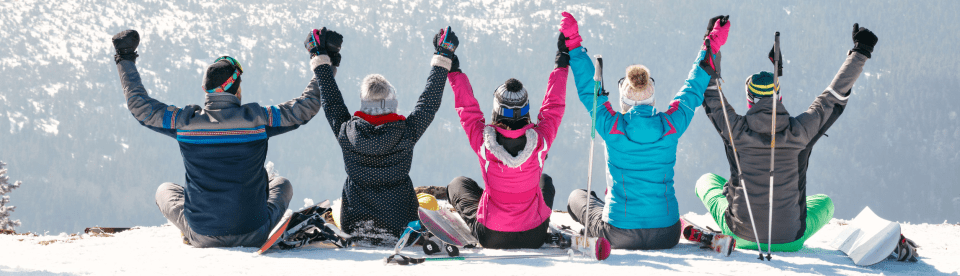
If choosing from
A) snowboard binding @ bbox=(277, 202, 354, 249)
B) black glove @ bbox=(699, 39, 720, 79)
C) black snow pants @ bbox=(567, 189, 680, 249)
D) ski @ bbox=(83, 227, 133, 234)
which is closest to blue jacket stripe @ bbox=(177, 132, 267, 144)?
snowboard binding @ bbox=(277, 202, 354, 249)

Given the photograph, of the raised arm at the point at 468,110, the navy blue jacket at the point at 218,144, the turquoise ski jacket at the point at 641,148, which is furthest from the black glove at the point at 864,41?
the navy blue jacket at the point at 218,144

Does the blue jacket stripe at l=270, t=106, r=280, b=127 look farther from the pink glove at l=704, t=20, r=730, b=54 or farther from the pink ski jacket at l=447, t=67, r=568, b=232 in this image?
the pink glove at l=704, t=20, r=730, b=54

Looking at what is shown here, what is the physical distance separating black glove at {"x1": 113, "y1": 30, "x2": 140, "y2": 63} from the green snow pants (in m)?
4.55

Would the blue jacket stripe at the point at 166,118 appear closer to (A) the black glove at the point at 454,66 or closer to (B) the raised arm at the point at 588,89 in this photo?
(A) the black glove at the point at 454,66

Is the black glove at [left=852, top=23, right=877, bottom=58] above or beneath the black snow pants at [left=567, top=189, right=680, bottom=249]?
above

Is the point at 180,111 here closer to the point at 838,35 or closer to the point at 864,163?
the point at 864,163

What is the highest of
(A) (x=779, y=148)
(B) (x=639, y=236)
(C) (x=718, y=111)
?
(C) (x=718, y=111)

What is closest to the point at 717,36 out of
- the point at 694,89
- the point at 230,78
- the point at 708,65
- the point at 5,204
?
the point at 708,65

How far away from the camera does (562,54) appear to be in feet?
16.5

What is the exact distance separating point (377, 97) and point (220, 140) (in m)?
1.15

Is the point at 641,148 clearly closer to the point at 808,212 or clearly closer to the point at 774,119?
the point at 774,119

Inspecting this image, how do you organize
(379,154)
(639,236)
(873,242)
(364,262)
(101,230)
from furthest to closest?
(101,230) → (639,236) → (379,154) → (873,242) → (364,262)

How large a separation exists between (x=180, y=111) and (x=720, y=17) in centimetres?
396

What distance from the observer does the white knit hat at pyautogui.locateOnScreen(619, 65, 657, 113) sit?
4.67m
